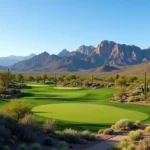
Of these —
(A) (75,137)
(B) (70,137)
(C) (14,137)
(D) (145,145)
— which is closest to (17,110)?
(B) (70,137)

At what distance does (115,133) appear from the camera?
24.4 meters

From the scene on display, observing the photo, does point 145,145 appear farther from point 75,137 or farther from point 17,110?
point 17,110

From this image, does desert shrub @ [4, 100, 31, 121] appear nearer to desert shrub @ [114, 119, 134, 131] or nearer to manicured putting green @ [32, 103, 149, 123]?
manicured putting green @ [32, 103, 149, 123]

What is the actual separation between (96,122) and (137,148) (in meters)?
13.6

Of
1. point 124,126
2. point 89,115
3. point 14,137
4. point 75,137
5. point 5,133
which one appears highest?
point 5,133

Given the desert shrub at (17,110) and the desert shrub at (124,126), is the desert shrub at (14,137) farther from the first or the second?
the desert shrub at (124,126)

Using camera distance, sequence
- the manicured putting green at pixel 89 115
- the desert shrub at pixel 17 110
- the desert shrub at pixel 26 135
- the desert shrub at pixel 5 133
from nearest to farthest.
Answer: the desert shrub at pixel 5 133, the desert shrub at pixel 26 135, the desert shrub at pixel 17 110, the manicured putting green at pixel 89 115

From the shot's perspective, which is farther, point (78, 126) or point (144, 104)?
point (144, 104)

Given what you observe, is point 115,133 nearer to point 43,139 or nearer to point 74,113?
point 43,139

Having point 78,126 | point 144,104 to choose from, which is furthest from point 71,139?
point 144,104

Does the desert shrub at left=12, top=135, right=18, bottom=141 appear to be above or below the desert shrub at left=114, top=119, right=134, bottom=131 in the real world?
above

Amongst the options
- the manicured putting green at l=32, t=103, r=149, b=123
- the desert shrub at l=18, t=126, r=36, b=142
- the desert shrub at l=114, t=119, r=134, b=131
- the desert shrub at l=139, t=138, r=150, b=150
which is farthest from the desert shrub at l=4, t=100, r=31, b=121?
the desert shrub at l=139, t=138, r=150, b=150

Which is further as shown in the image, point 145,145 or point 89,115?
point 89,115

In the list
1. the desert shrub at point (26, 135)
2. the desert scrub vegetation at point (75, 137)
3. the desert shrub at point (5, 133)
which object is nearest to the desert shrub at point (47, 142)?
the desert shrub at point (26, 135)
